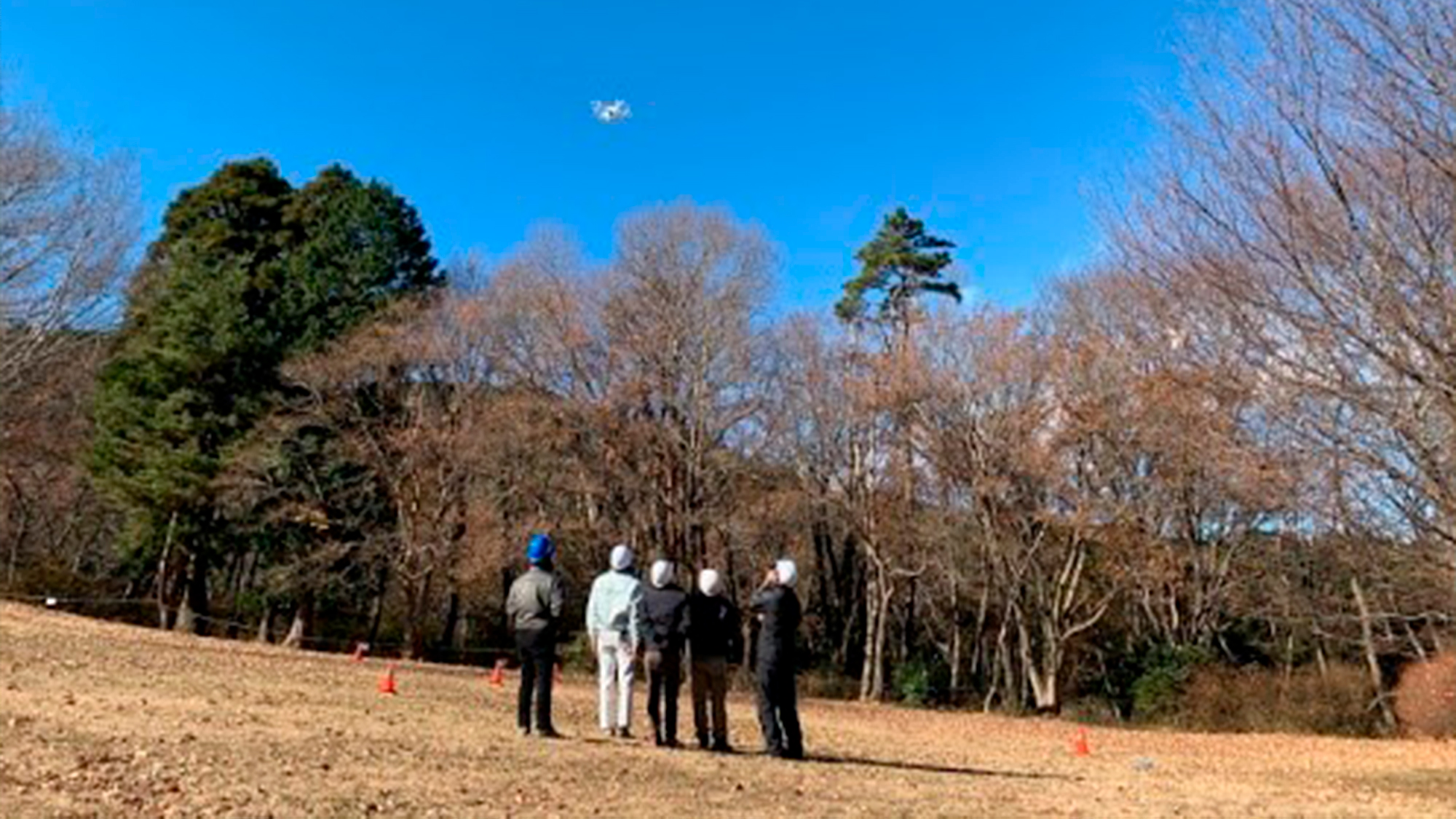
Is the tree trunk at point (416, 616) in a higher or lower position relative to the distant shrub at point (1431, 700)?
higher

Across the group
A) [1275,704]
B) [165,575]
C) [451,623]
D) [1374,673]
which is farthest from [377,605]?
[1374,673]

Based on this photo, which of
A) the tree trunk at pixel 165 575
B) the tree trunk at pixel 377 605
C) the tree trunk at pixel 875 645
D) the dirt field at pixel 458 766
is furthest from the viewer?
the tree trunk at pixel 875 645

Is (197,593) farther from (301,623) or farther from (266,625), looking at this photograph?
(301,623)

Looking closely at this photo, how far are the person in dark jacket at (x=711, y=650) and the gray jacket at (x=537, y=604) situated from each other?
121 cm

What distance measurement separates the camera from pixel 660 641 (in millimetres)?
10750

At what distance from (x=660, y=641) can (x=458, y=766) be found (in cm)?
258

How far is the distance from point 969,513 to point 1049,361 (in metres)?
6.20

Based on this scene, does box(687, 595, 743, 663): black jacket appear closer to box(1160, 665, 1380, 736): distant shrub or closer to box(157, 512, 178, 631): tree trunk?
box(1160, 665, 1380, 736): distant shrub

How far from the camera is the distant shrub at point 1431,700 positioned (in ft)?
82.2

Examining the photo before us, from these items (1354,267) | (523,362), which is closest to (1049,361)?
(523,362)

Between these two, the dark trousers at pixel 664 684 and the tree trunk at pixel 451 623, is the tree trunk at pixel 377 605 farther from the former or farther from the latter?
the dark trousers at pixel 664 684

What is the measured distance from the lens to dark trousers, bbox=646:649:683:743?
10.6 meters

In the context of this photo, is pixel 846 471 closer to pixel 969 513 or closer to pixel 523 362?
pixel 969 513

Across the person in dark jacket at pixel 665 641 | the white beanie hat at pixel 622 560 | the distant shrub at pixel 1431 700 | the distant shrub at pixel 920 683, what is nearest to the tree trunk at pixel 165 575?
the distant shrub at pixel 920 683
